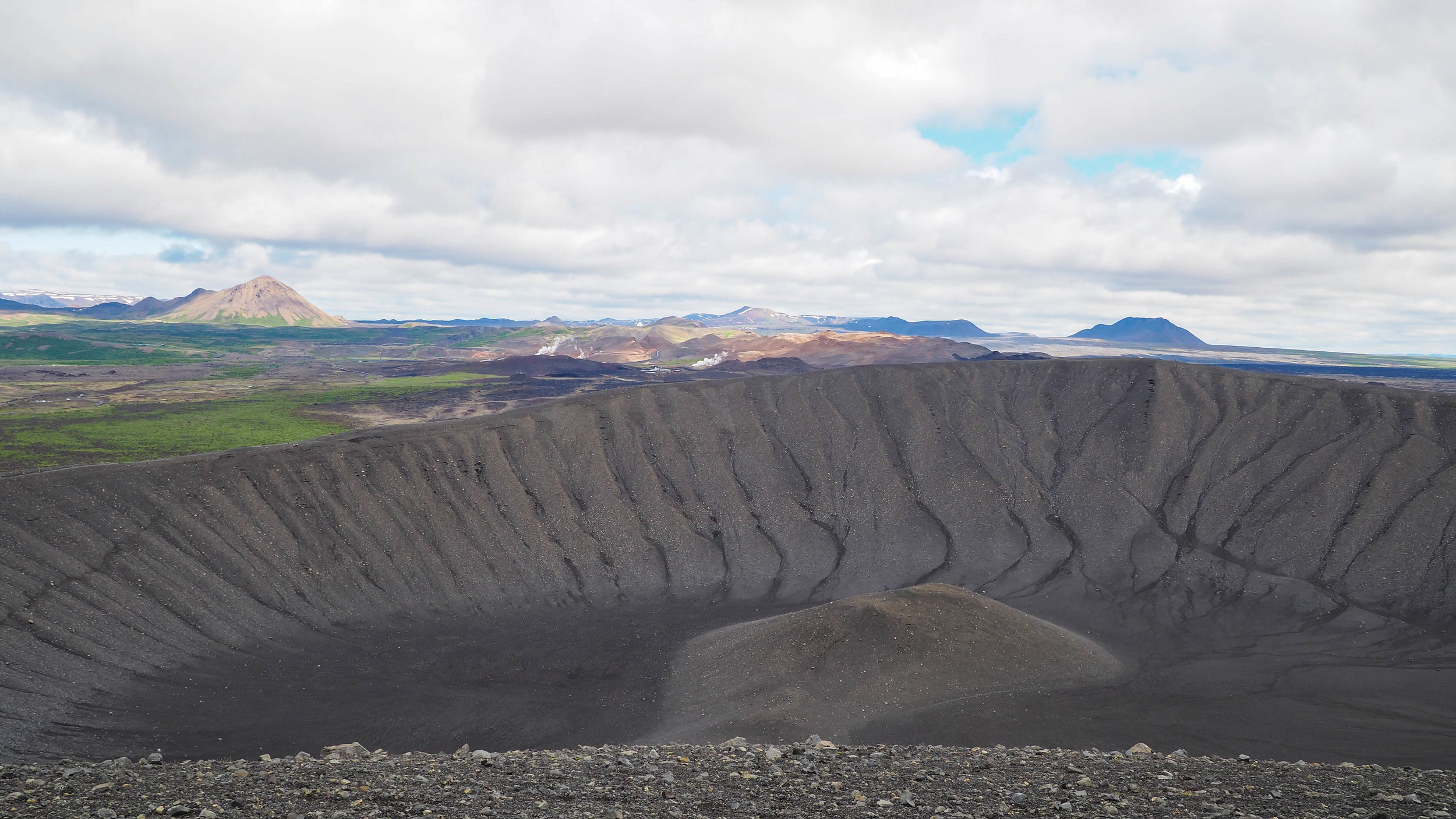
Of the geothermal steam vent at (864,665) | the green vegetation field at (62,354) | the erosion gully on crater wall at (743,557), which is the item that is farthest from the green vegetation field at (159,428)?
the green vegetation field at (62,354)

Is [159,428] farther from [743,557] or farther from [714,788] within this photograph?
[714,788]

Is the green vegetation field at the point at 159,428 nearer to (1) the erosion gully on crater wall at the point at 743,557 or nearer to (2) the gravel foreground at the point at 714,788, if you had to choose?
(1) the erosion gully on crater wall at the point at 743,557

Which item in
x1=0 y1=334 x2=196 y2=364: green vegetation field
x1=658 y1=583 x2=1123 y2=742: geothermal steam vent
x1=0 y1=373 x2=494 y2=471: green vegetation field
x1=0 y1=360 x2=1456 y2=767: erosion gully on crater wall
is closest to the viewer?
x1=658 y1=583 x2=1123 y2=742: geothermal steam vent

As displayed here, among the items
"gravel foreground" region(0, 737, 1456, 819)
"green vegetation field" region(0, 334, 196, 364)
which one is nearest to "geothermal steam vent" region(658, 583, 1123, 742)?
"gravel foreground" region(0, 737, 1456, 819)

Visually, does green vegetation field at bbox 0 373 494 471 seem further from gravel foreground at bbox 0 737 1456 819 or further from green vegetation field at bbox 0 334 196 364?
green vegetation field at bbox 0 334 196 364

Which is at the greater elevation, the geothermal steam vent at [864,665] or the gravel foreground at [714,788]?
the gravel foreground at [714,788]

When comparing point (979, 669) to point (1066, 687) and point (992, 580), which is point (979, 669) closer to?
point (1066, 687)

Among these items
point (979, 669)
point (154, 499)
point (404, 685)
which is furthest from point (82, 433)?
point (979, 669)
